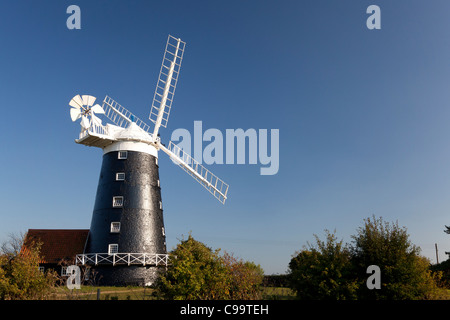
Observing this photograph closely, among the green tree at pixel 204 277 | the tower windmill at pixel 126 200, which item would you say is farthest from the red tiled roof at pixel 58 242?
the green tree at pixel 204 277

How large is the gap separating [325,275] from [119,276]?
60.3ft

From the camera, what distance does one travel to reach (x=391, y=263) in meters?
20.9

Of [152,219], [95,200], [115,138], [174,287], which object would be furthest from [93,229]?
[174,287]

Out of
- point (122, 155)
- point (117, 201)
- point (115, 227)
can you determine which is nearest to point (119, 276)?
point (115, 227)

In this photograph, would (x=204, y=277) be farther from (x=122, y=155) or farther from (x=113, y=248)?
(x=122, y=155)

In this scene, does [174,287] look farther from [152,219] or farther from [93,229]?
[93,229]

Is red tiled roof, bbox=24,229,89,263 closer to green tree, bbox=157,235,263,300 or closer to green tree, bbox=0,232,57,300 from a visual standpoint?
green tree, bbox=0,232,57,300

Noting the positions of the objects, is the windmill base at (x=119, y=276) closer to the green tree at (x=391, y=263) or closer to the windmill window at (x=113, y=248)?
the windmill window at (x=113, y=248)

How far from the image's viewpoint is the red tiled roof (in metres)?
33.8

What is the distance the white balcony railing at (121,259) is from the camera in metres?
31.0

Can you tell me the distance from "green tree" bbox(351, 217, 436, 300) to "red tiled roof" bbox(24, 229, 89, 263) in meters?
24.7

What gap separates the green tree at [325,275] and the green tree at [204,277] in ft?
8.25

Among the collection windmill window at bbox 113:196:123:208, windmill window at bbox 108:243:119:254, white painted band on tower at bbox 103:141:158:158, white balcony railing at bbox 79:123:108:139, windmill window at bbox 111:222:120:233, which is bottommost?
windmill window at bbox 108:243:119:254

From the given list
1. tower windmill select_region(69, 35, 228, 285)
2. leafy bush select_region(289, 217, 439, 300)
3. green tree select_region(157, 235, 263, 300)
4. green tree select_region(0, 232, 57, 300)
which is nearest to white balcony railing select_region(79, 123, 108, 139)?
tower windmill select_region(69, 35, 228, 285)
